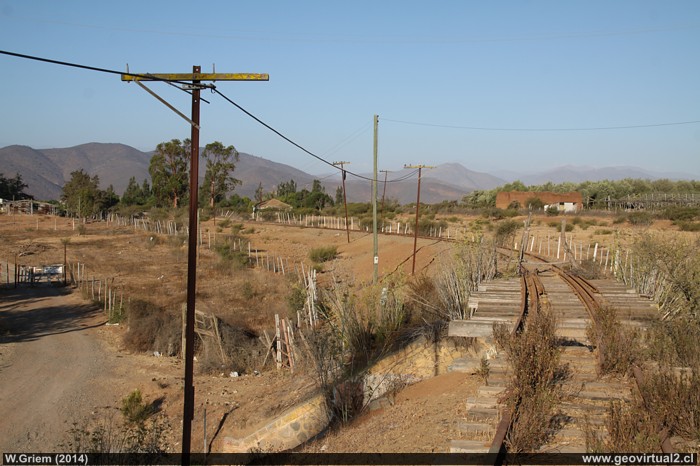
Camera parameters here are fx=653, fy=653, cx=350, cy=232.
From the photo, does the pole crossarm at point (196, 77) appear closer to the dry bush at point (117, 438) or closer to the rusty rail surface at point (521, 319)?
the dry bush at point (117, 438)

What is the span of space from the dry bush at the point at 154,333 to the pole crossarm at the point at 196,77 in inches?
509

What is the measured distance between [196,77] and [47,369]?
13347 mm

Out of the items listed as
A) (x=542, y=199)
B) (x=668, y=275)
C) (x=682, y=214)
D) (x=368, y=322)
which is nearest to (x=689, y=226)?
(x=682, y=214)

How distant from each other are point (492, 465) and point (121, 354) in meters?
18.4

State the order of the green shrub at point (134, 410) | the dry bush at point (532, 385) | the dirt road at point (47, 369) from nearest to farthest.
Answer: the dry bush at point (532, 385) < the green shrub at point (134, 410) < the dirt road at point (47, 369)

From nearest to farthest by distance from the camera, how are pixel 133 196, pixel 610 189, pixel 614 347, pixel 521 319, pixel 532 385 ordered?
pixel 532 385 → pixel 614 347 → pixel 521 319 → pixel 610 189 → pixel 133 196

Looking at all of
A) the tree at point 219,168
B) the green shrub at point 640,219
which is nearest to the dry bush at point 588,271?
the green shrub at point 640,219

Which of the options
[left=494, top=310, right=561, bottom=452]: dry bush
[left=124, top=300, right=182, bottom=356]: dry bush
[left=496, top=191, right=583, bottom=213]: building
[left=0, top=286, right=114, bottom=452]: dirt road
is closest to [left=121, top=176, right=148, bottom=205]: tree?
[left=496, top=191, right=583, bottom=213]: building

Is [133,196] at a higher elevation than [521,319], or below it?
higher

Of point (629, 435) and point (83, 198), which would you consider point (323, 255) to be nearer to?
point (629, 435)

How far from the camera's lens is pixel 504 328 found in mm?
10570

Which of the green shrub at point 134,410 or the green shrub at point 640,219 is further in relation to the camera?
the green shrub at point 640,219

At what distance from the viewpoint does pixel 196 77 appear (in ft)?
36.0

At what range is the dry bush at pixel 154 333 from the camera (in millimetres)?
22156
